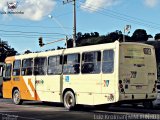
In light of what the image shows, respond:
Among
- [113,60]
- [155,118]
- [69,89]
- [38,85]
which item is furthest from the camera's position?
[38,85]

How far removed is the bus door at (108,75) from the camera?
57.6ft

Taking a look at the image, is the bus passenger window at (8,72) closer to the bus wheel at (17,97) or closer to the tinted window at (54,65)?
the bus wheel at (17,97)

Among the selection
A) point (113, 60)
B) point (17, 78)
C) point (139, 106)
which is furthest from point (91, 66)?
point (17, 78)

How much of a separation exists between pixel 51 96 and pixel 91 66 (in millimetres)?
3723

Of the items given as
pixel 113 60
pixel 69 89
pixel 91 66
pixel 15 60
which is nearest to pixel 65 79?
pixel 69 89

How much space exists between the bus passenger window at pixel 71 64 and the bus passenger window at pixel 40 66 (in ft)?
5.89

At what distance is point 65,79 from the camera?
20.4 metres

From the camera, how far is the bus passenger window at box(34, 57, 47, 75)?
22.0 meters

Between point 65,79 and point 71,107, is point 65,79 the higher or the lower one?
the higher one

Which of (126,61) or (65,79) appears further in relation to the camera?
(65,79)

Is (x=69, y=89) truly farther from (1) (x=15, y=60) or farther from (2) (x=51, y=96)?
(1) (x=15, y=60)

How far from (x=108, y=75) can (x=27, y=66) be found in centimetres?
723

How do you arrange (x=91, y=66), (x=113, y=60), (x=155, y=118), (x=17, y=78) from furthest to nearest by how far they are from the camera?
1. (x=17, y=78)
2. (x=91, y=66)
3. (x=113, y=60)
4. (x=155, y=118)

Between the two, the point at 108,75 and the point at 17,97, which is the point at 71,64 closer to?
the point at 108,75
